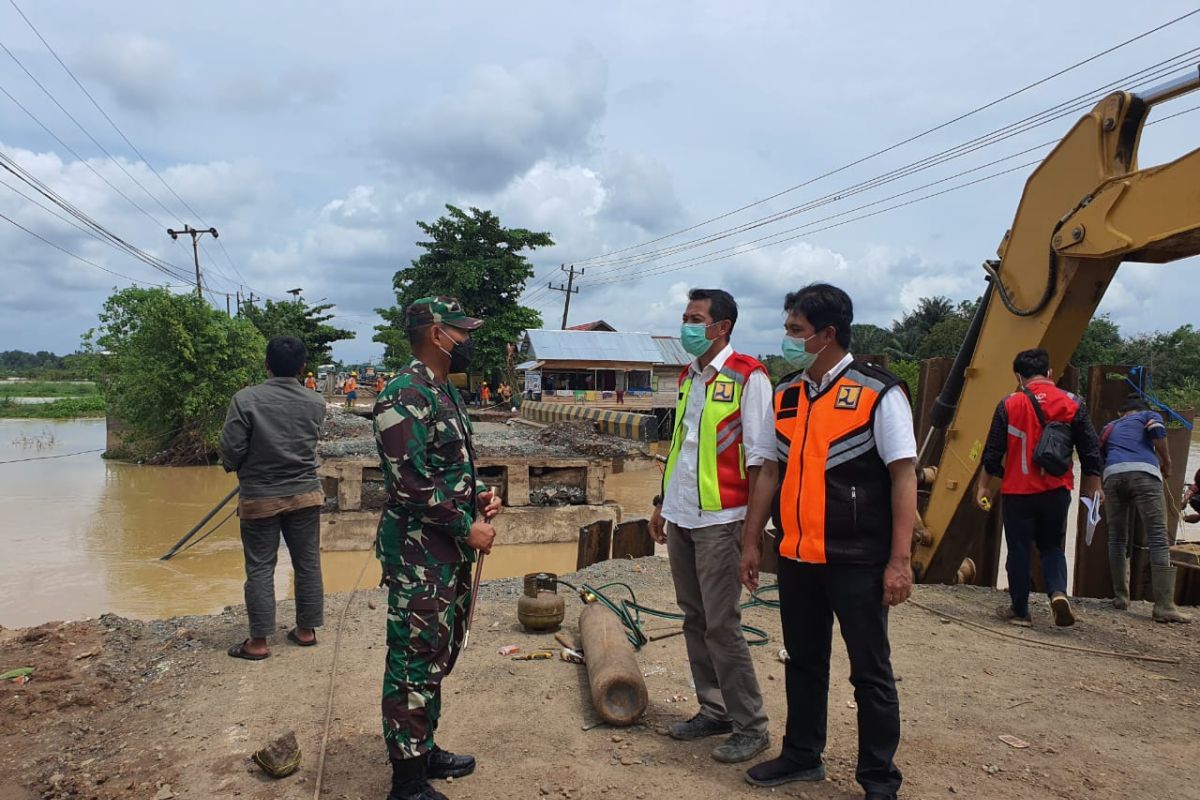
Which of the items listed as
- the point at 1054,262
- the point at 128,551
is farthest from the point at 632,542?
the point at 128,551

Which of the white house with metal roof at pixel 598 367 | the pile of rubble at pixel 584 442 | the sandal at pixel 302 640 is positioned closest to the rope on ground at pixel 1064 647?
the sandal at pixel 302 640

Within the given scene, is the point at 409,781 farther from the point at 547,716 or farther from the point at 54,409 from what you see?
the point at 54,409

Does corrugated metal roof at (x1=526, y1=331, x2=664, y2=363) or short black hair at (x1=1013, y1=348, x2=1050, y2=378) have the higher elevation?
corrugated metal roof at (x1=526, y1=331, x2=664, y2=363)

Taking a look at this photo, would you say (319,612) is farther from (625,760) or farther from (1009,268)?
(1009,268)

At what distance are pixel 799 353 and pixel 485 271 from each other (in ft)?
111

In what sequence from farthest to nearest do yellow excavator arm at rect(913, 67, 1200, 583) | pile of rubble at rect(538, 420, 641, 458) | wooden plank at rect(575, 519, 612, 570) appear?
1. pile of rubble at rect(538, 420, 641, 458)
2. wooden plank at rect(575, 519, 612, 570)
3. yellow excavator arm at rect(913, 67, 1200, 583)

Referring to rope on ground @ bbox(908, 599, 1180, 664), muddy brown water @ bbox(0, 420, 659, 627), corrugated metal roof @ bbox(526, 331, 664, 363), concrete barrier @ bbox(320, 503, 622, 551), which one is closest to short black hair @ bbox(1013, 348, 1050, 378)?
rope on ground @ bbox(908, 599, 1180, 664)

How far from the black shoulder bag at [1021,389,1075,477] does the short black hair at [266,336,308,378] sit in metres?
4.81

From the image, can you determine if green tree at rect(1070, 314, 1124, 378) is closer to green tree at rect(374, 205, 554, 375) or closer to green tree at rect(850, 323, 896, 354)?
green tree at rect(850, 323, 896, 354)

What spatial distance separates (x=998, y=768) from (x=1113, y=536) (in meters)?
3.29

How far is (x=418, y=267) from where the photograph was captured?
36281mm

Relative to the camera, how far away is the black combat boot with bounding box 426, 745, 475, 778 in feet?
10.1

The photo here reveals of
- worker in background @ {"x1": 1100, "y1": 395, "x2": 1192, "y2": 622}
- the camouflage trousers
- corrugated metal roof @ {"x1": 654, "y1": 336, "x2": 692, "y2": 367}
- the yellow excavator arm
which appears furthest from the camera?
corrugated metal roof @ {"x1": 654, "y1": 336, "x2": 692, "y2": 367}

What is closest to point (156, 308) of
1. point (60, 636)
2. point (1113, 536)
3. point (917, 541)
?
point (60, 636)
